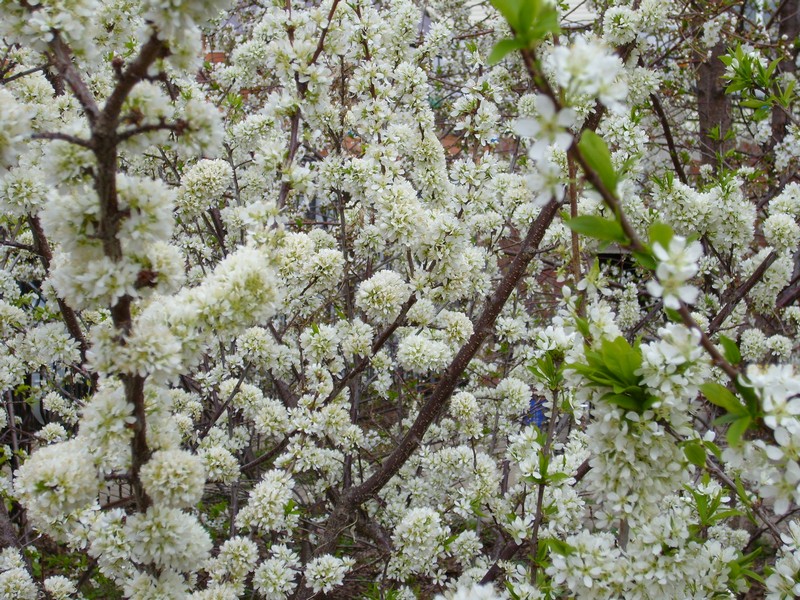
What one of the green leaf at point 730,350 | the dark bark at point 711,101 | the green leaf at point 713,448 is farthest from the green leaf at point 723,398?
the dark bark at point 711,101

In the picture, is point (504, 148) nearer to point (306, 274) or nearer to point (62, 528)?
point (306, 274)

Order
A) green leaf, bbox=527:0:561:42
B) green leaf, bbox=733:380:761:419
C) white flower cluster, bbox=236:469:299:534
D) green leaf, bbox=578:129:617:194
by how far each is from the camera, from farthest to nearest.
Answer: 1. white flower cluster, bbox=236:469:299:534
2. green leaf, bbox=733:380:761:419
3. green leaf, bbox=578:129:617:194
4. green leaf, bbox=527:0:561:42

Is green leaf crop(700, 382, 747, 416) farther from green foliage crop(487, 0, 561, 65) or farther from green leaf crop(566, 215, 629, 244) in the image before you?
green foliage crop(487, 0, 561, 65)

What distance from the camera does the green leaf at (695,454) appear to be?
1.58 m

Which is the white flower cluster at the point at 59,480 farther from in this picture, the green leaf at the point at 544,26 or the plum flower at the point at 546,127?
the green leaf at the point at 544,26

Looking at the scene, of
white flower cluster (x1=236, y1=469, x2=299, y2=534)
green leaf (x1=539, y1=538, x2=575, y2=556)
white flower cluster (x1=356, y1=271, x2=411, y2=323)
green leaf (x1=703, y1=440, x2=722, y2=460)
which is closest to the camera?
green leaf (x1=703, y1=440, x2=722, y2=460)

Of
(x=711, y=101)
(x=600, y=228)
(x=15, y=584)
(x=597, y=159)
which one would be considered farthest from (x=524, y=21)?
(x=711, y=101)

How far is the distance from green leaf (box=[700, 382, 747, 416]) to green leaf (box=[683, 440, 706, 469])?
6.5 inches

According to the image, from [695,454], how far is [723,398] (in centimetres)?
21

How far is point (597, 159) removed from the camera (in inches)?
50.4

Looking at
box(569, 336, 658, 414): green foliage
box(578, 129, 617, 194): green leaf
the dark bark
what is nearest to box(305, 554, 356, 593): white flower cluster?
box(569, 336, 658, 414): green foliage

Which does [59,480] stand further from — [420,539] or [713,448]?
[420,539]

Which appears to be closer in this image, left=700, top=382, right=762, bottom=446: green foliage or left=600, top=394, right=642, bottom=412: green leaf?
left=700, top=382, right=762, bottom=446: green foliage

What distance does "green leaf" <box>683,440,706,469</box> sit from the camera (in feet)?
5.17
